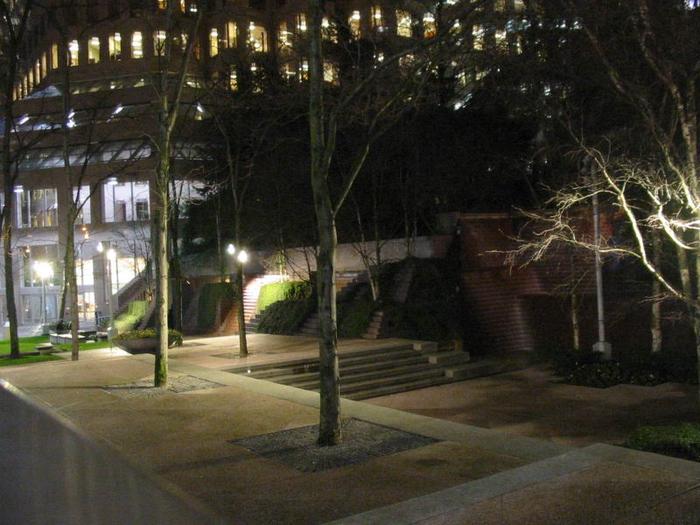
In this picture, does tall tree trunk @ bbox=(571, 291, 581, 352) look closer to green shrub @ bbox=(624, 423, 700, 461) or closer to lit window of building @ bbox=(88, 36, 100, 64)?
green shrub @ bbox=(624, 423, 700, 461)

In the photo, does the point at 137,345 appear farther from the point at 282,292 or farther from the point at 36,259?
the point at 36,259

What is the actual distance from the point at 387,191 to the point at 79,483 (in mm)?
21598

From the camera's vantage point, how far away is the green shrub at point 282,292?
29.9 m

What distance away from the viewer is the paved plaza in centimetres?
662

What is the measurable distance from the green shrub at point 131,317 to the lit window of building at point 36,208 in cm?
1572

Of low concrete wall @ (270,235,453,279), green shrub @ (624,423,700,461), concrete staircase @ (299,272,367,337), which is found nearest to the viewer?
green shrub @ (624,423,700,461)

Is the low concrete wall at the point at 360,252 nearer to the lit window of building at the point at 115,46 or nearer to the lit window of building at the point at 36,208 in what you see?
the lit window of building at the point at 36,208

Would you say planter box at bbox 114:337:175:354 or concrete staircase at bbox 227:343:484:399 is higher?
planter box at bbox 114:337:175:354

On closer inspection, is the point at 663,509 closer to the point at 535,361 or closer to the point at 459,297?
the point at 535,361

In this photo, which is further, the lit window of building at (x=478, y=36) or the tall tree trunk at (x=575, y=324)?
the tall tree trunk at (x=575, y=324)

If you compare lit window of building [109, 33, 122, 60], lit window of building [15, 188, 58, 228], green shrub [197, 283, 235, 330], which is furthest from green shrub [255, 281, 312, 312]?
lit window of building [109, 33, 122, 60]

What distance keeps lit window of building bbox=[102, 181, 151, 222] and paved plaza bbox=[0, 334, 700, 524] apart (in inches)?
1296

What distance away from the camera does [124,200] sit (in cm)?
4597

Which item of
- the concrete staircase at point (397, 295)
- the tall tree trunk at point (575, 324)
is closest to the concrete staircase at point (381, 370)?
the concrete staircase at point (397, 295)
